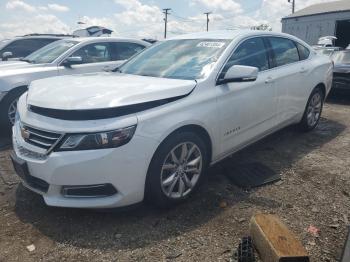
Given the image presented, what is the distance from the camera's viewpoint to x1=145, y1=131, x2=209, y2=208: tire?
3.14 m

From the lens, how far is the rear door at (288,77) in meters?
4.68

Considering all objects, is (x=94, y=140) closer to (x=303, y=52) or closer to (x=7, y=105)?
(x=7, y=105)

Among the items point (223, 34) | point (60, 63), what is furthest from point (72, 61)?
point (223, 34)

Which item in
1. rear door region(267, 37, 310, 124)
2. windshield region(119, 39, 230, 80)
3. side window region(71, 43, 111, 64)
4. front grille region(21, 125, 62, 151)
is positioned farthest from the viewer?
side window region(71, 43, 111, 64)

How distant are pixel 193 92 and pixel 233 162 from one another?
1.48m

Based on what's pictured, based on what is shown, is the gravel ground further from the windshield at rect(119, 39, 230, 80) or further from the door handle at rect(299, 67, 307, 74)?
the door handle at rect(299, 67, 307, 74)

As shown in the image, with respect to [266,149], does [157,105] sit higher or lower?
higher

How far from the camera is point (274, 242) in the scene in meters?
2.58

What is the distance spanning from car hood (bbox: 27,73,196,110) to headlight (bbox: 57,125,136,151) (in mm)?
233

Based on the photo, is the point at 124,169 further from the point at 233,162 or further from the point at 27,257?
the point at 233,162

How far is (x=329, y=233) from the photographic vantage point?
3062 millimetres

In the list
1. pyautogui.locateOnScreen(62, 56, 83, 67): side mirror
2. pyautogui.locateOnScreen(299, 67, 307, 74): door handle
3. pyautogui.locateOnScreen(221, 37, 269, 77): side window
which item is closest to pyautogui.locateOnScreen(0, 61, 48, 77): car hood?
pyautogui.locateOnScreen(62, 56, 83, 67): side mirror

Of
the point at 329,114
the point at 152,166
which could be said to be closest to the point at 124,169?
the point at 152,166

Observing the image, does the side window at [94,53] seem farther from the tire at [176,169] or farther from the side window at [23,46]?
the tire at [176,169]
